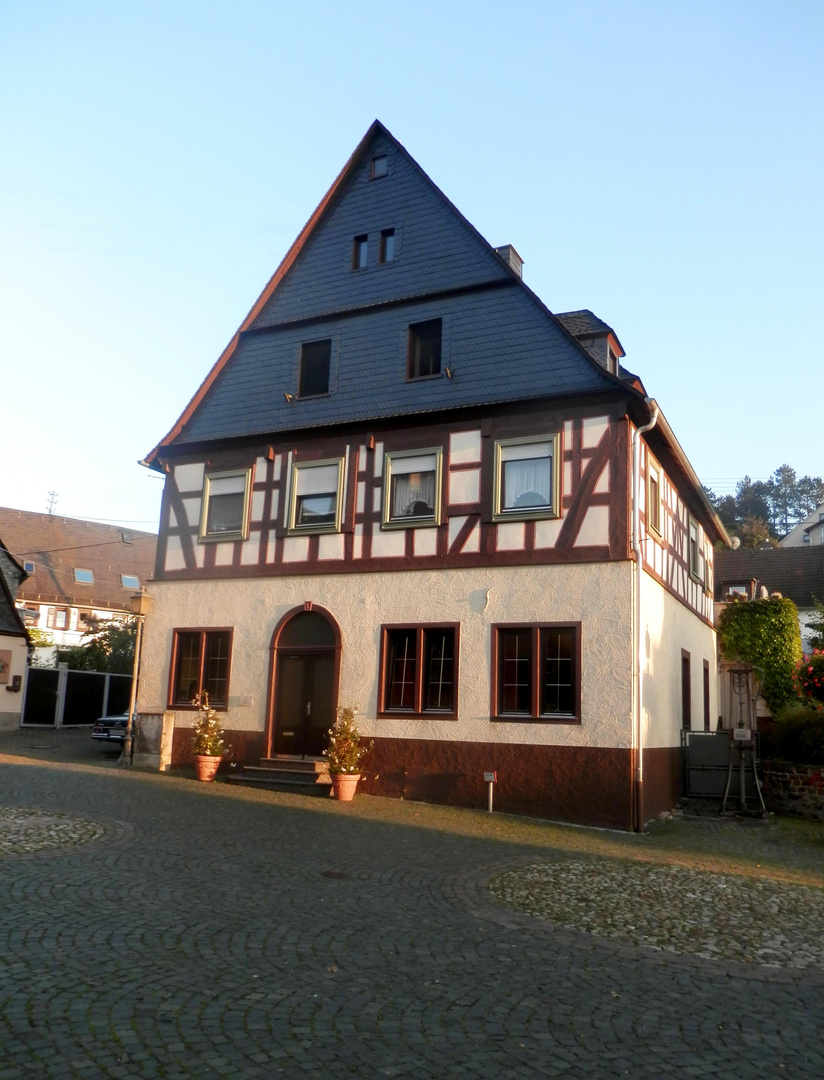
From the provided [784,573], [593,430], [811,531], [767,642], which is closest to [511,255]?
[593,430]

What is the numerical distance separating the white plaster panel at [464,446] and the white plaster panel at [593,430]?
2.03m

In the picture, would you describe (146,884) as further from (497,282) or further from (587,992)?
(497,282)

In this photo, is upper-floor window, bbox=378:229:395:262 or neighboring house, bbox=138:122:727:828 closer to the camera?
neighboring house, bbox=138:122:727:828

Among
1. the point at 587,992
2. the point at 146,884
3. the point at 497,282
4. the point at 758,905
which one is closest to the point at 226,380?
the point at 497,282

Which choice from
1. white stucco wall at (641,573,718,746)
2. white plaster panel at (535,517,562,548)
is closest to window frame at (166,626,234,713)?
white plaster panel at (535,517,562,548)

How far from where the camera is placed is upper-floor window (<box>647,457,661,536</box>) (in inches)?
738

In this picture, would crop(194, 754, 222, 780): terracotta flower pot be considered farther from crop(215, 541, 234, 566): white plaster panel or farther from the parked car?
the parked car

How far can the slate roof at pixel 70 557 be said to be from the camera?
61438 mm

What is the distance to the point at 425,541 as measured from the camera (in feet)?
61.2

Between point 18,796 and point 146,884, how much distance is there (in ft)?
21.1

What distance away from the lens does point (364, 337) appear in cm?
2070

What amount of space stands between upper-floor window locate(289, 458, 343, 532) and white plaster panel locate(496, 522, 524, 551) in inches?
139

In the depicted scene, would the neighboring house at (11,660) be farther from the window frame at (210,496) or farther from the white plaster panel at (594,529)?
the white plaster panel at (594,529)

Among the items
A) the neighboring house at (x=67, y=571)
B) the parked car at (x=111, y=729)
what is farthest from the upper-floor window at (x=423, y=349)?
the neighboring house at (x=67, y=571)
